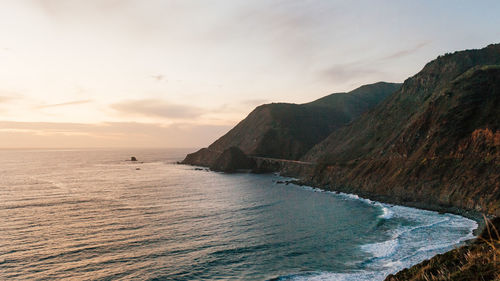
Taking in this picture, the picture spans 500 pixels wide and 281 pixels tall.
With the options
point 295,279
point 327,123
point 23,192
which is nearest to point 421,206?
point 295,279

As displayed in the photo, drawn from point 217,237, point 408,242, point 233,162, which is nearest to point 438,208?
point 408,242

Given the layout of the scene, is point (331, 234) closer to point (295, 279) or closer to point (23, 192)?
point (295, 279)

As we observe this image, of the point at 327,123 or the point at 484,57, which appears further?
the point at 327,123

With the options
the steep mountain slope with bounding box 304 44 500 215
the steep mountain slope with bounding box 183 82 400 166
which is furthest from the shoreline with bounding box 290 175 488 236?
the steep mountain slope with bounding box 183 82 400 166

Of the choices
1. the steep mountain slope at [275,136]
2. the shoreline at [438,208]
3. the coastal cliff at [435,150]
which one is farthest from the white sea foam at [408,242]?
the steep mountain slope at [275,136]

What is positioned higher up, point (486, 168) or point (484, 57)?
point (484, 57)

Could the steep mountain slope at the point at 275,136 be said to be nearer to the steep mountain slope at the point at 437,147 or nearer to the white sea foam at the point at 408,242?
the steep mountain slope at the point at 437,147
